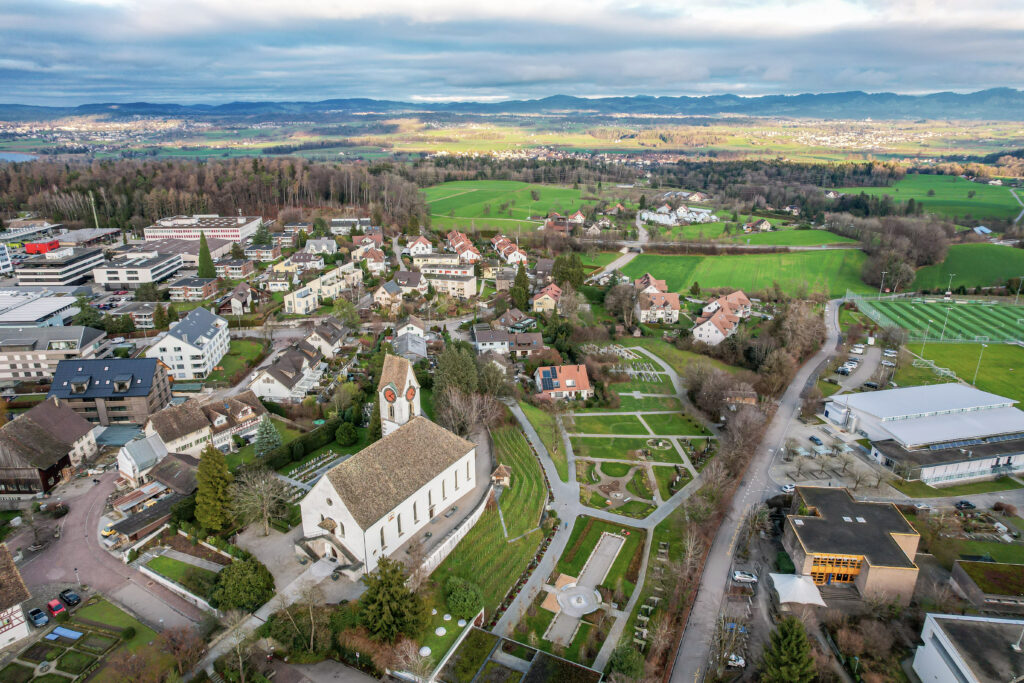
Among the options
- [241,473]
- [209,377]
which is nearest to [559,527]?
[241,473]

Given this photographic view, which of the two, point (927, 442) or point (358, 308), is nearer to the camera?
point (927, 442)

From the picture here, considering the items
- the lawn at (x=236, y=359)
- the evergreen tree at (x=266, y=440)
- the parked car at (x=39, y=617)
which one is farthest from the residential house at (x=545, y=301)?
the parked car at (x=39, y=617)

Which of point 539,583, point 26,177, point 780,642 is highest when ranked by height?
point 26,177

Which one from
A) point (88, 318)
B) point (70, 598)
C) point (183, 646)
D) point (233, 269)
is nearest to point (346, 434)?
point (70, 598)

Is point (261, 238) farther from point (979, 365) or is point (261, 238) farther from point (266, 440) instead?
point (979, 365)

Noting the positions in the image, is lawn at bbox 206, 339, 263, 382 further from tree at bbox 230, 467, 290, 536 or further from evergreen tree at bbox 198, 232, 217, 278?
tree at bbox 230, 467, 290, 536

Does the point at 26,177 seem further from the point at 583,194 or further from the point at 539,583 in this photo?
the point at 539,583

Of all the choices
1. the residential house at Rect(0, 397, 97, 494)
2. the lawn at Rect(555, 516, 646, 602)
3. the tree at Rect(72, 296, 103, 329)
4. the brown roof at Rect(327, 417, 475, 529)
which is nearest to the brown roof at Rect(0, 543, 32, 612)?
the residential house at Rect(0, 397, 97, 494)
